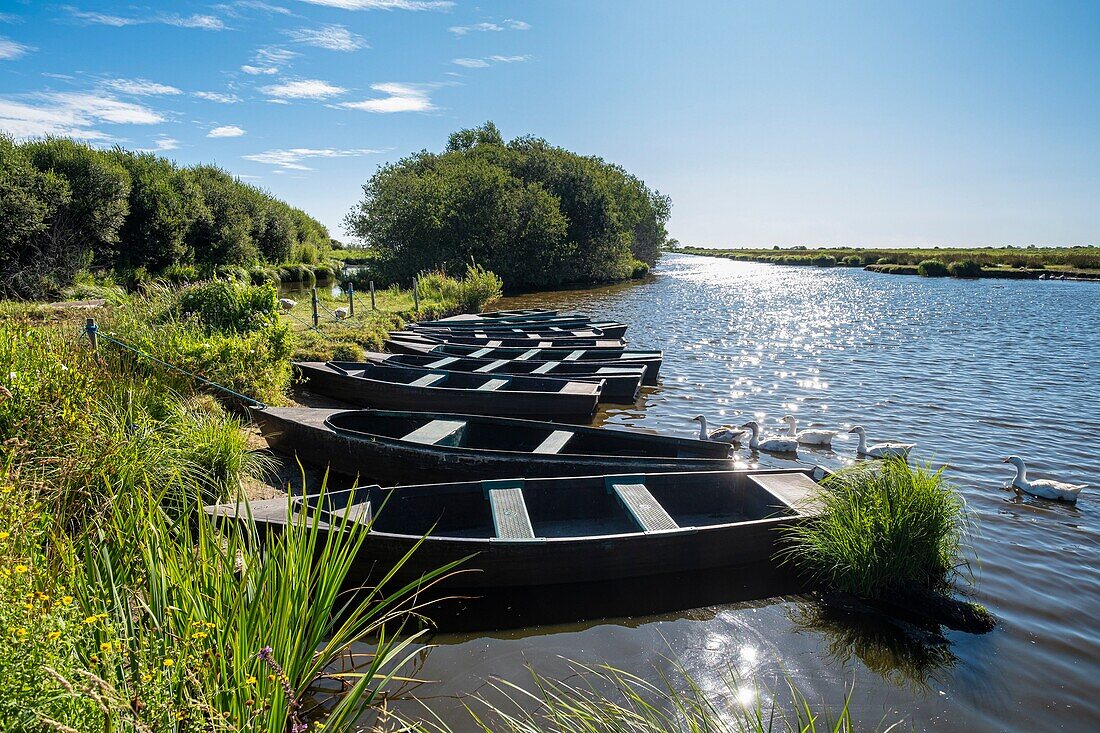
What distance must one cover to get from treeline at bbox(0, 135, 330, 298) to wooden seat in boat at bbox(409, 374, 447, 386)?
31.7 ft

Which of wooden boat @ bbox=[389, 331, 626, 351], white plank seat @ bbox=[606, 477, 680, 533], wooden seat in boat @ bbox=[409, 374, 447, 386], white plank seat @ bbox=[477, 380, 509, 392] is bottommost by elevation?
white plank seat @ bbox=[606, 477, 680, 533]

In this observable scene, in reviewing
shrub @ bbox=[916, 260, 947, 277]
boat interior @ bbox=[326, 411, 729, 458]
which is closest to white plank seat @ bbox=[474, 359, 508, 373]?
boat interior @ bbox=[326, 411, 729, 458]

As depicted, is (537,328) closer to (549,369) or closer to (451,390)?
(549,369)

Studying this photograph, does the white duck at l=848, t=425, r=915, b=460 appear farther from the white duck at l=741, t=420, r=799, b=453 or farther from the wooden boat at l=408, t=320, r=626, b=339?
the wooden boat at l=408, t=320, r=626, b=339

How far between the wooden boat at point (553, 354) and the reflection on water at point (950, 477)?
29.8 inches

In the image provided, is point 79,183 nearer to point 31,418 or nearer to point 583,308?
point 583,308

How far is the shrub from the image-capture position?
6331cm

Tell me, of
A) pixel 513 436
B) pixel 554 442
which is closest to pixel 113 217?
pixel 513 436

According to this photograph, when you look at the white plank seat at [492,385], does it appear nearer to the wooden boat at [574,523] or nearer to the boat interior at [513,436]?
the boat interior at [513,436]

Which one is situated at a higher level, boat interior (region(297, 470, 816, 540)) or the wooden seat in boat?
the wooden seat in boat

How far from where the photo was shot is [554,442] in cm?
831

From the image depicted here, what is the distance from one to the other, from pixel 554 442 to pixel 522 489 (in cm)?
158

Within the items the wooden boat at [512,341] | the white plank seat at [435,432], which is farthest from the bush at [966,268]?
the white plank seat at [435,432]

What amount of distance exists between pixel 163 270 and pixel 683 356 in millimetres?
25242
